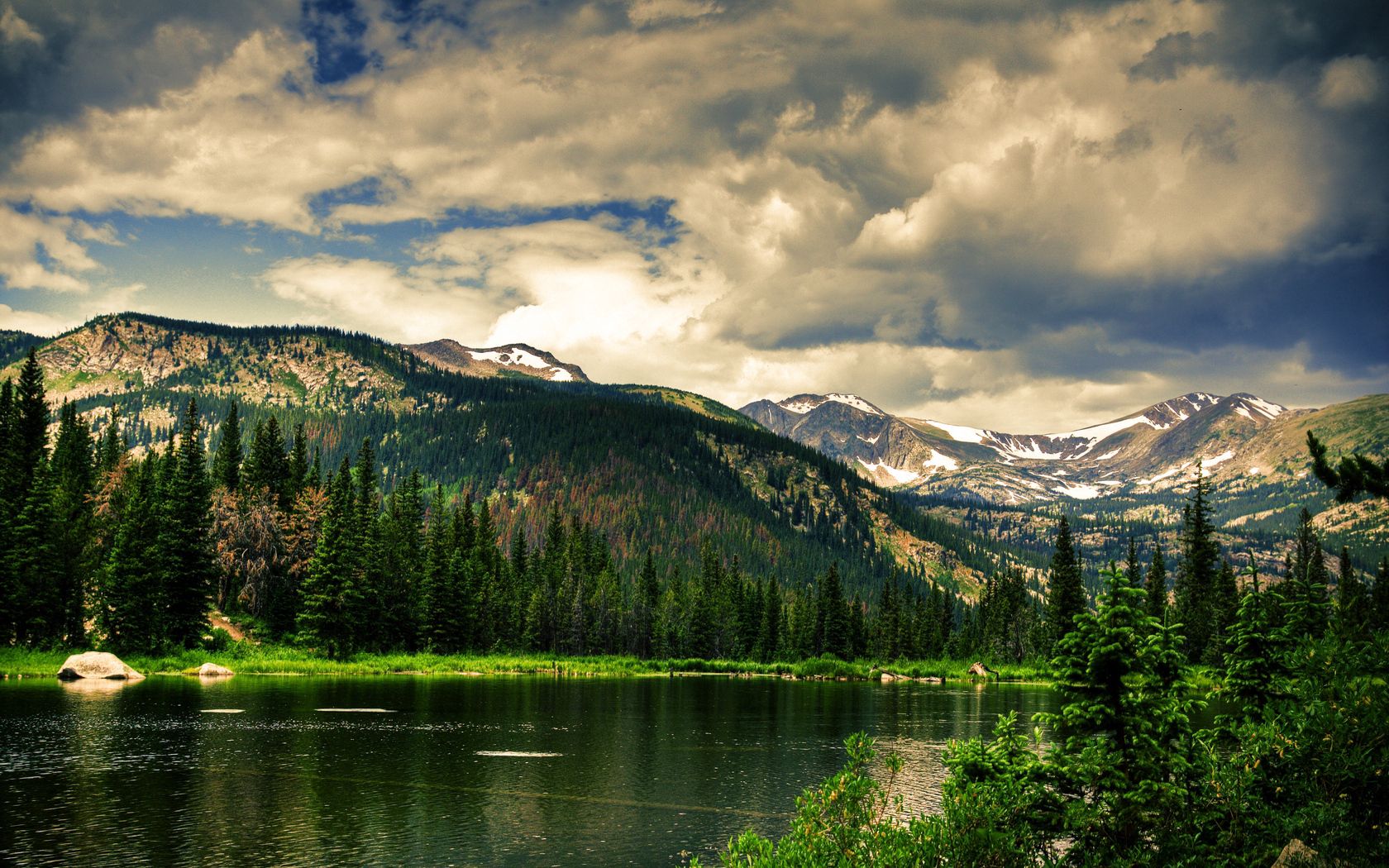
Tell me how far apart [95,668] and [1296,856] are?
300ft

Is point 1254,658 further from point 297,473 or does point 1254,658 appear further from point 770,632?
point 770,632

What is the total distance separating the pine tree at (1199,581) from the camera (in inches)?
4510

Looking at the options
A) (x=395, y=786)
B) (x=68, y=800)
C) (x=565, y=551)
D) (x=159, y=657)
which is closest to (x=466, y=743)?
(x=395, y=786)

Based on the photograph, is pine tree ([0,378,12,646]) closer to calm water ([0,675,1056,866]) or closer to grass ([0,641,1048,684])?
grass ([0,641,1048,684])

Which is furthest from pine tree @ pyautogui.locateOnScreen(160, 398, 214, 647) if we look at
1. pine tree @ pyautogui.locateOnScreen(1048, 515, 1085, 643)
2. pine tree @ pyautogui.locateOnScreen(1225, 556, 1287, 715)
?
pine tree @ pyautogui.locateOnScreen(1048, 515, 1085, 643)

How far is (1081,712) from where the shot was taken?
21.3 metres

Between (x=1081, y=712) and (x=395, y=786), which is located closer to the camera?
(x=1081, y=712)

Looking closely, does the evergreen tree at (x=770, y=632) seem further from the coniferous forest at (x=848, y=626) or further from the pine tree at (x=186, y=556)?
the pine tree at (x=186, y=556)

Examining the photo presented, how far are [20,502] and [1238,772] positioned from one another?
103793 mm

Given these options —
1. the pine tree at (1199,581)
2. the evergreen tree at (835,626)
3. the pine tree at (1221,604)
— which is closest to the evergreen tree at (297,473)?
the evergreen tree at (835,626)

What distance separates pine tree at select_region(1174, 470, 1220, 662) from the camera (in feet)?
376

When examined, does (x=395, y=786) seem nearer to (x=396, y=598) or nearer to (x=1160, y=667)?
(x=1160, y=667)

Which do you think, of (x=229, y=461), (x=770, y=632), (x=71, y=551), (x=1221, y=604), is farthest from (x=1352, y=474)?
(x=770, y=632)

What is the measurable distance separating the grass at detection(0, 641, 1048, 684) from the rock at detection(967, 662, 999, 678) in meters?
1.37
